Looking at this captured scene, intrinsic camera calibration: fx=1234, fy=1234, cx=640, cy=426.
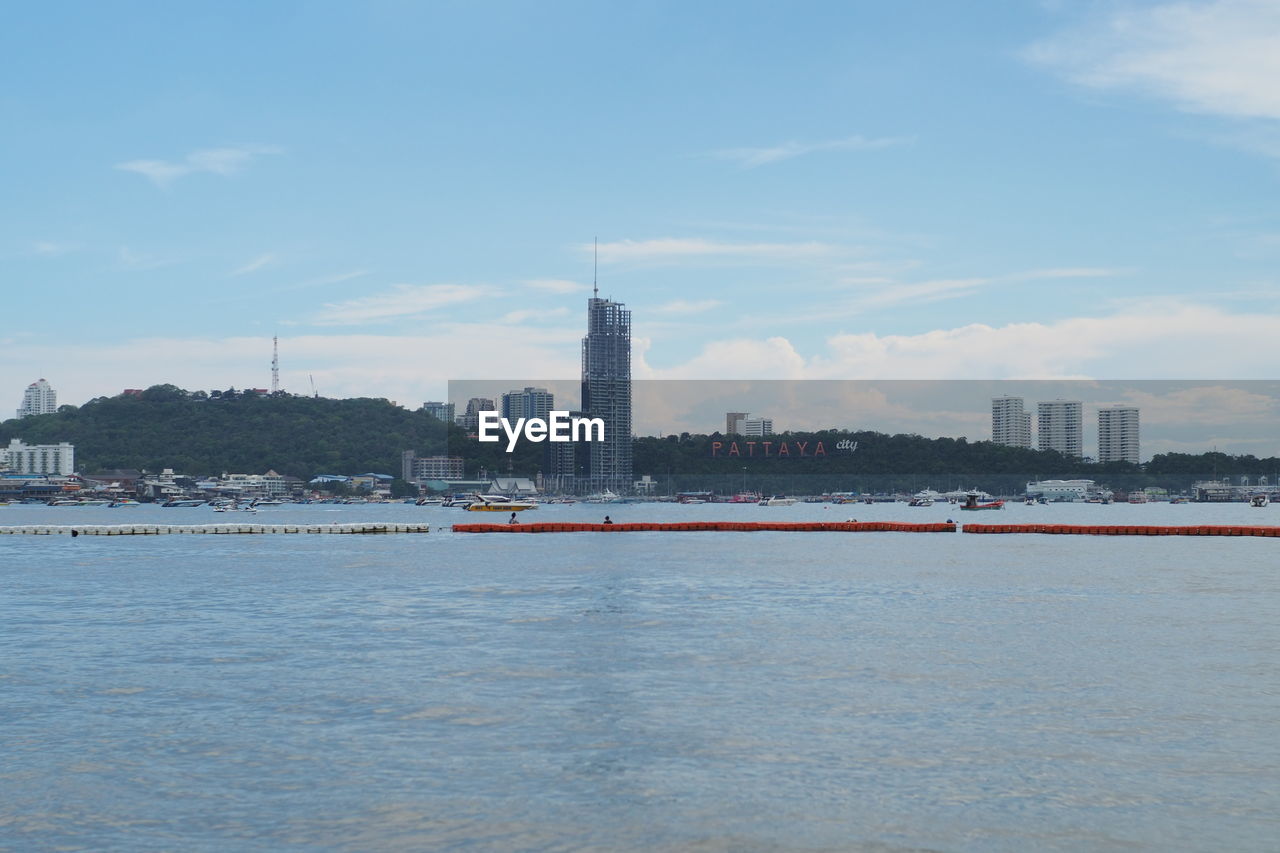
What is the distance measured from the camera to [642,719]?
3111 cm

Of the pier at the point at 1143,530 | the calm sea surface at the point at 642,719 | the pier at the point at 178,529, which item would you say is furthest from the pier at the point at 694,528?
the calm sea surface at the point at 642,719

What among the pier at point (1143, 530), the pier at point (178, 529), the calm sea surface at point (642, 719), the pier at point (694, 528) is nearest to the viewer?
the calm sea surface at point (642, 719)

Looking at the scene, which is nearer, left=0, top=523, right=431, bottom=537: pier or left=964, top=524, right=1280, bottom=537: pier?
left=964, top=524, right=1280, bottom=537: pier

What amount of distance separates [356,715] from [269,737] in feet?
9.87

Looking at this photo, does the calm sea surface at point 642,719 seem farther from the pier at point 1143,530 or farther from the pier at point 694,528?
the pier at point 694,528

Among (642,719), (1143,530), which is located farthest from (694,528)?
(642,719)

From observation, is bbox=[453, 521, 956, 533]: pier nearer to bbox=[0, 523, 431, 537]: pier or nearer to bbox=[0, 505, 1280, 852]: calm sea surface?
bbox=[0, 523, 431, 537]: pier

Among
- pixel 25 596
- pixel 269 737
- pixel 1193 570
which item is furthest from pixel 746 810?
pixel 1193 570

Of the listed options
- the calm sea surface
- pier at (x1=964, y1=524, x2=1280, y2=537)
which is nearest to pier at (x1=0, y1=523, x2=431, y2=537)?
pier at (x1=964, y1=524, x2=1280, y2=537)

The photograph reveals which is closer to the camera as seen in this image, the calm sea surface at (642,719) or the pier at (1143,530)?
the calm sea surface at (642,719)

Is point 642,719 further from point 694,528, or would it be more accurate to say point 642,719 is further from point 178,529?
point 178,529

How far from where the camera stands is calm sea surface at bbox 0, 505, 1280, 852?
22125 mm

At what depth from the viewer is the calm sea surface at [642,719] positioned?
22125mm

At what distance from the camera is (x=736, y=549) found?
4242 inches
